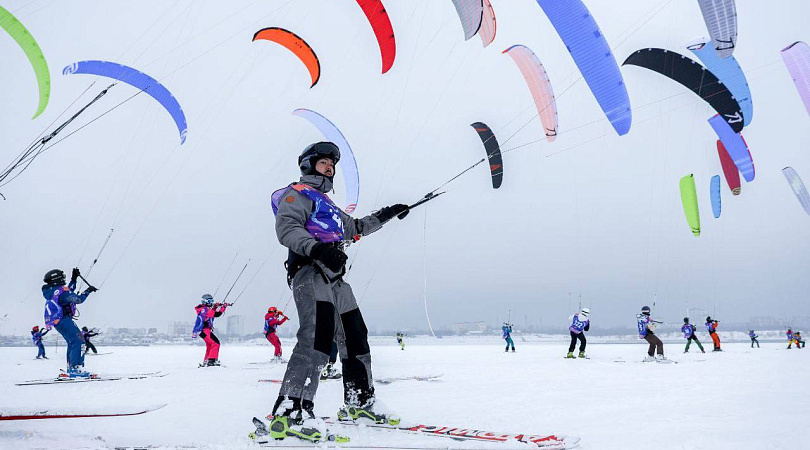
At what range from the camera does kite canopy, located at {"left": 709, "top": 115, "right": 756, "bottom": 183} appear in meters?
14.0

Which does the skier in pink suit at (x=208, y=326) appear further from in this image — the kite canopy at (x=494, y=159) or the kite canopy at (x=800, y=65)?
the kite canopy at (x=800, y=65)

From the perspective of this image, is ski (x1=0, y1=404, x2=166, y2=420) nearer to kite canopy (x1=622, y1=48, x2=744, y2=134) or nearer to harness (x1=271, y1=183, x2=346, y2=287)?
harness (x1=271, y1=183, x2=346, y2=287)

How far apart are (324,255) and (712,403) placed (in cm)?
419

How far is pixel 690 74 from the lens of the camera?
1126cm

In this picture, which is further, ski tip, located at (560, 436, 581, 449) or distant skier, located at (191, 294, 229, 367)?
distant skier, located at (191, 294, 229, 367)

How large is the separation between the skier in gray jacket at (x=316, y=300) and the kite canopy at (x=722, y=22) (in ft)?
25.2

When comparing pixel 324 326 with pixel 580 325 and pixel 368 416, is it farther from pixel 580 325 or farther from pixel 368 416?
pixel 580 325

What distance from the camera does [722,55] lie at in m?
8.49

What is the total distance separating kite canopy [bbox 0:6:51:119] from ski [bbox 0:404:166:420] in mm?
6449

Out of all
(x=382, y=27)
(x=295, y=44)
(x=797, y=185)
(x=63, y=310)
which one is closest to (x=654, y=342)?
(x=382, y=27)

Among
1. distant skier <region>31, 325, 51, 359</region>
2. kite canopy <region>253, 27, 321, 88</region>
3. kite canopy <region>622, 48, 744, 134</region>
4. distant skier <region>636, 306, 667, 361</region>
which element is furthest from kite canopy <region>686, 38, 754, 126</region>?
distant skier <region>31, 325, 51, 359</region>

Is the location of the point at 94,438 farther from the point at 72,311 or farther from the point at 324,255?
the point at 72,311

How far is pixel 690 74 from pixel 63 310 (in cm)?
1389

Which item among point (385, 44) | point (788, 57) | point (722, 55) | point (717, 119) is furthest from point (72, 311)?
point (717, 119)
